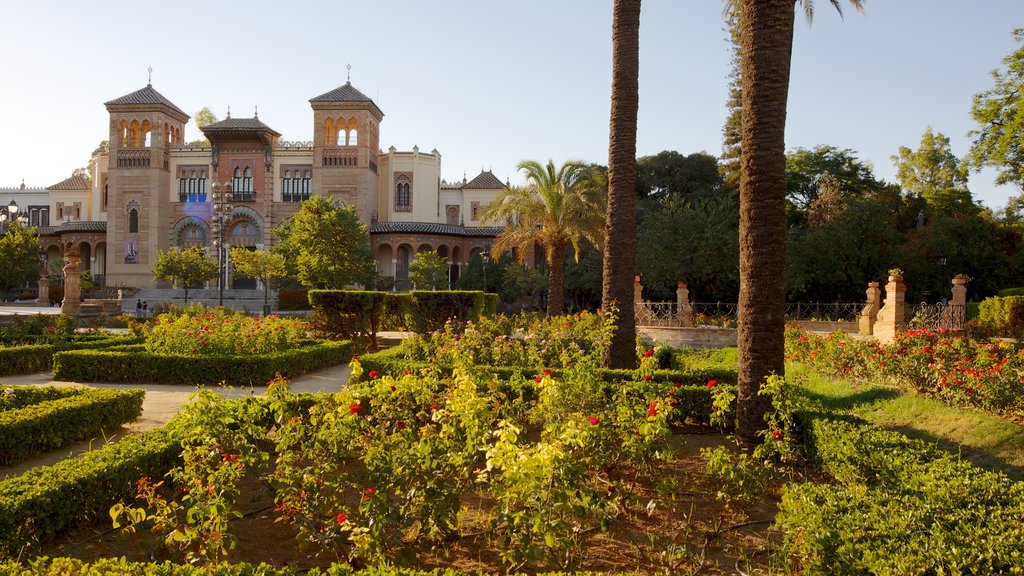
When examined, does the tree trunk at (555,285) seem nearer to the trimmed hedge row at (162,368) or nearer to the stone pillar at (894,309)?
the stone pillar at (894,309)

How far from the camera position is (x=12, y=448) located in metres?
6.24

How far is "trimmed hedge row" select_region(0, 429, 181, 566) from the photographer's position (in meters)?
4.09

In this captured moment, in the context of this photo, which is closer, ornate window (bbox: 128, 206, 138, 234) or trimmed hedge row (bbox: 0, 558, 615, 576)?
trimmed hedge row (bbox: 0, 558, 615, 576)

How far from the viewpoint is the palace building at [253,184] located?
1741 inches

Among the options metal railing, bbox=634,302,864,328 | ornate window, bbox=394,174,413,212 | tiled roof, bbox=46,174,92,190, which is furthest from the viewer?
tiled roof, bbox=46,174,92,190

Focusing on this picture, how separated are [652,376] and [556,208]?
14.9 meters

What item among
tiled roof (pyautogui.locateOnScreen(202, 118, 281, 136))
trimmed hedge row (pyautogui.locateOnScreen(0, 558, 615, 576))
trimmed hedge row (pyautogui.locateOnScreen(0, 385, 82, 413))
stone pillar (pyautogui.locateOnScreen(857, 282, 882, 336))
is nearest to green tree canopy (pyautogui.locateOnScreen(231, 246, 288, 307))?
tiled roof (pyautogui.locateOnScreen(202, 118, 281, 136))

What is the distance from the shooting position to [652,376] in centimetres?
847

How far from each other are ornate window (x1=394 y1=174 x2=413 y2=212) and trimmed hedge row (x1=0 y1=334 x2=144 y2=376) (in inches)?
1344

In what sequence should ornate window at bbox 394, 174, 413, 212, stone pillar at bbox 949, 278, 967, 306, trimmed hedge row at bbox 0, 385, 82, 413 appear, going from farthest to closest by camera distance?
1. ornate window at bbox 394, 174, 413, 212
2. stone pillar at bbox 949, 278, 967, 306
3. trimmed hedge row at bbox 0, 385, 82, 413

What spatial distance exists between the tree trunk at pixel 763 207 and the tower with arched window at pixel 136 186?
4654 cm

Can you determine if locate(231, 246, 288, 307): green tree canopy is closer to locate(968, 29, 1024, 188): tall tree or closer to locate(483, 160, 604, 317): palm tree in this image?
locate(483, 160, 604, 317): palm tree

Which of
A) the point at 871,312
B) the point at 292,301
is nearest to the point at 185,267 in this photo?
the point at 292,301

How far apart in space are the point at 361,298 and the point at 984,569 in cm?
1435
